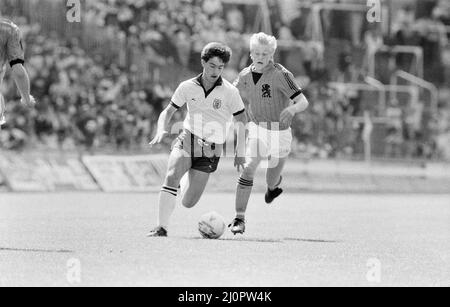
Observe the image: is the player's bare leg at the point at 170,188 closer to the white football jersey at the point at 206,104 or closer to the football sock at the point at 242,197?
the white football jersey at the point at 206,104

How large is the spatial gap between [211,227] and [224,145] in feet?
35.8

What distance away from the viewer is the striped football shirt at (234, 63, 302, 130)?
488 inches

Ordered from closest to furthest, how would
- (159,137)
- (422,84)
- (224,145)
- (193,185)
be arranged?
(159,137)
(193,185)
(224,145)
(422,84)

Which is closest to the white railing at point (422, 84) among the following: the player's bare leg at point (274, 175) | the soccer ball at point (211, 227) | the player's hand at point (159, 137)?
the player's bare leg at point (274, 175)

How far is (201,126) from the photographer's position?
445 inches

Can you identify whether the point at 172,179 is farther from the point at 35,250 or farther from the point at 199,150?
the point at 35,250

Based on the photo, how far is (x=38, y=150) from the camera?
20.7m

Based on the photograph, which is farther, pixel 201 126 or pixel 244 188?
pixel 244 188

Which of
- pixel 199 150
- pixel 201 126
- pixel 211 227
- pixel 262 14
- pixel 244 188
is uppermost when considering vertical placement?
pixel 262 14

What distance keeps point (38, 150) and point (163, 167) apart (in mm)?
2914

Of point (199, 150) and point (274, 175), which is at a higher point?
point (199, 150)

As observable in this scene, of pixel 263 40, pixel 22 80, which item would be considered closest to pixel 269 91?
pixel 263 40

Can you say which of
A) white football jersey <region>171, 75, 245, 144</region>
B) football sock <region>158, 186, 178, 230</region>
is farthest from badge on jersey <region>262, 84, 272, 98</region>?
football sock <region>158, 186, 178, 230</region>
